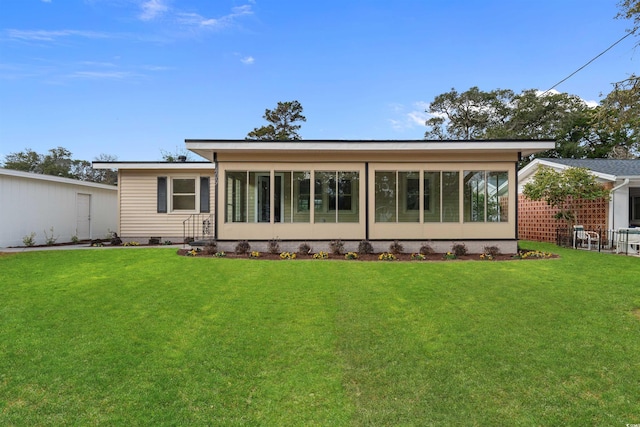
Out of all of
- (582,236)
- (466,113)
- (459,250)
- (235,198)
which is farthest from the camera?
(466,113)

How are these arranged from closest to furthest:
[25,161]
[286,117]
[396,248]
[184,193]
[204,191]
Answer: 1. [396,248]
2. [204,191]
3. [184,193]
4. [286,117]
5. [25,161]

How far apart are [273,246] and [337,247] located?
183 centimetres

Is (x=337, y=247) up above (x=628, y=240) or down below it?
below

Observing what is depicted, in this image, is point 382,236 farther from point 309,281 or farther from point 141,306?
point 141,306

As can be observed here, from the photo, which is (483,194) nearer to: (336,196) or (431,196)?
(431,196)

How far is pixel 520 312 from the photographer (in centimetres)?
489

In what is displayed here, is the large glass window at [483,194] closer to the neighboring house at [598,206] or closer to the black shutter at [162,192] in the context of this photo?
the neighboring house at [598,206]

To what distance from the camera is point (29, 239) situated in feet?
39.4

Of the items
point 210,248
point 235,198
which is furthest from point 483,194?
point 210,248

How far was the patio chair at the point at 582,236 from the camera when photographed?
39.5ft

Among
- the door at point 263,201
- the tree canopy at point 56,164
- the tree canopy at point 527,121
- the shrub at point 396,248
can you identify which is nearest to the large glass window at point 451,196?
the shrub at point 396,248

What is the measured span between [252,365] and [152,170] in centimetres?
1186

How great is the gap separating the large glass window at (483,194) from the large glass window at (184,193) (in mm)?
9703

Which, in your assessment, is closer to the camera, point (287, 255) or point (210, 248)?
point (287, 255)
